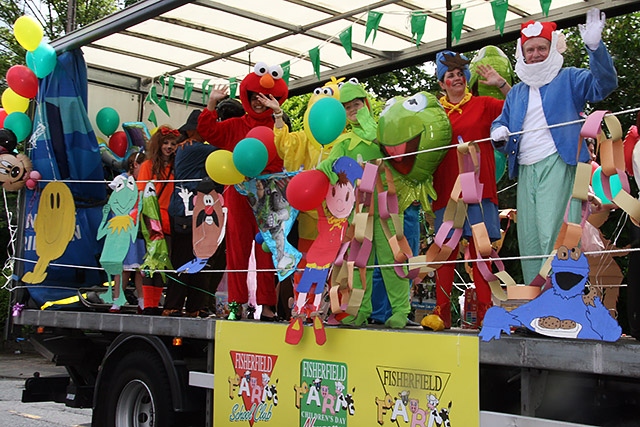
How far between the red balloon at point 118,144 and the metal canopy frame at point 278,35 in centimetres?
81

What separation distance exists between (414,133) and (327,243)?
83 cm

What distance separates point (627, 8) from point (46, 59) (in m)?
4.60

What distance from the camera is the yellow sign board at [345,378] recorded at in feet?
11.5

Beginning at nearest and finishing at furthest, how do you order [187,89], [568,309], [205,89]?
[568,309], [187,89], [205,89]

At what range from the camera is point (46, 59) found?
6383mm

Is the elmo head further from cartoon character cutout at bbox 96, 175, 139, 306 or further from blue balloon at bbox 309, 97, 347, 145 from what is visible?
cartoon character cutout at bbox 96, 175, 139, 306

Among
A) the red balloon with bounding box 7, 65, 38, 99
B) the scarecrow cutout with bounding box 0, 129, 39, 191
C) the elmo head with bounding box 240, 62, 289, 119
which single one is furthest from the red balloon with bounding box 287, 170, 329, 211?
the red balloon with bounding box 7, 65, 38, 99

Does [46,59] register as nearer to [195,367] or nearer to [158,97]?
[158,97]

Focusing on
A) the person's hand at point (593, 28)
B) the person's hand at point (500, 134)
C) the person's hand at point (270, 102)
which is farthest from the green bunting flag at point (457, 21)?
the person's hand at point (593, 28)

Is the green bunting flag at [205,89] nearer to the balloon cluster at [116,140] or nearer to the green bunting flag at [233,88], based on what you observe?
the green bunting flag at [233,88]

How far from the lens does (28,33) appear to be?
6383 millimetres

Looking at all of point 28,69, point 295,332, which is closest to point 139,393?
point 295,332

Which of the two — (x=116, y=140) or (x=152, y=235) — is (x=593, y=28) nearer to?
(x=152, y=235)

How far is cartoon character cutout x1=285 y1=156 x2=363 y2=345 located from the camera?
14.3 ft
